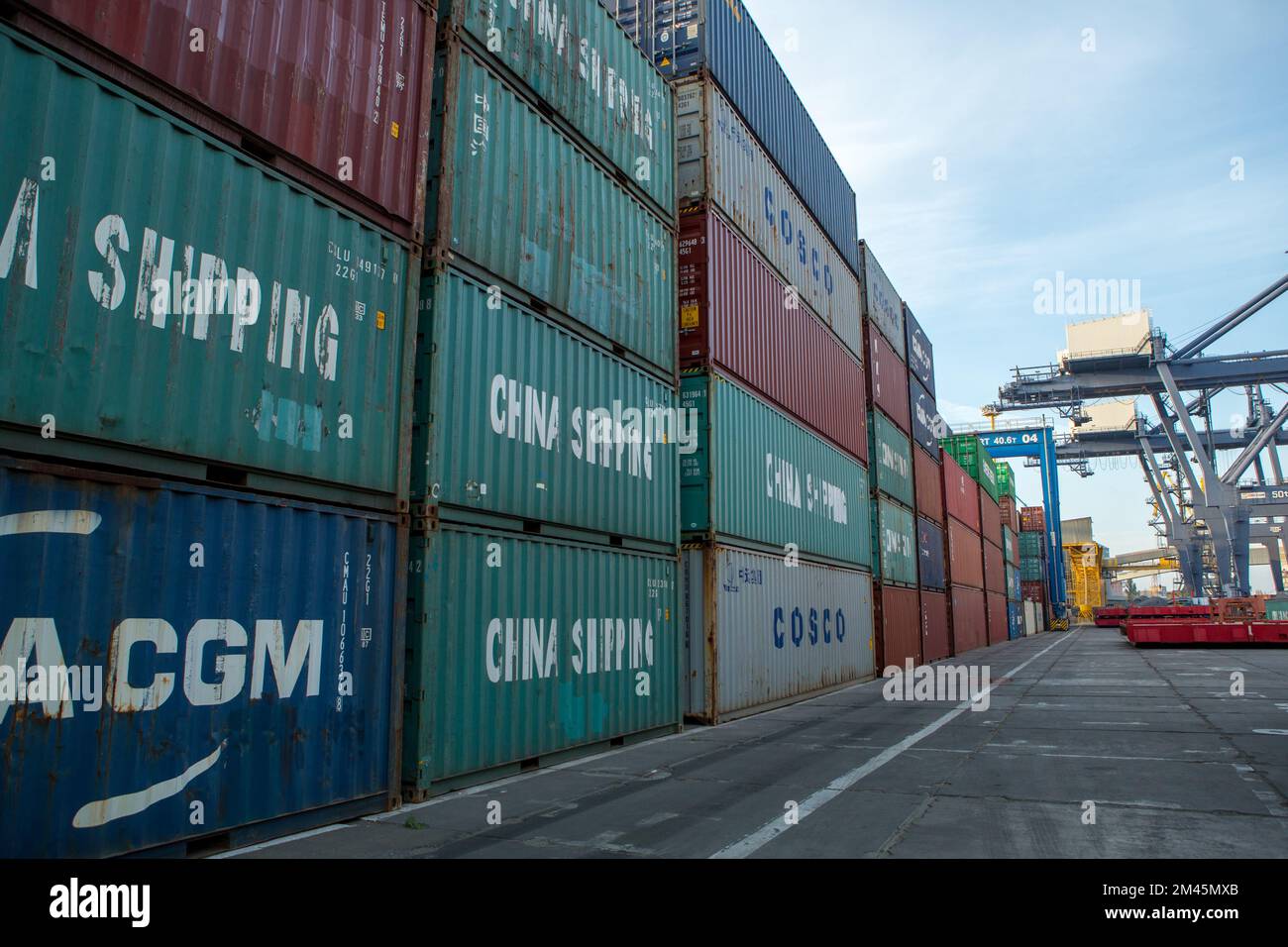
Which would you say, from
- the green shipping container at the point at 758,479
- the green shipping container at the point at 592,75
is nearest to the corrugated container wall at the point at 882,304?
the green shipping container at the point at 758,479

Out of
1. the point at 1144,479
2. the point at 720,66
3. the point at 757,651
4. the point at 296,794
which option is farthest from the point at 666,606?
the point at 1144,479

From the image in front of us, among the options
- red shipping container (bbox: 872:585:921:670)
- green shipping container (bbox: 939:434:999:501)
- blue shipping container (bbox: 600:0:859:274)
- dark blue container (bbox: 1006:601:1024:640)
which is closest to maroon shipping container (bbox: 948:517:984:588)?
green shipping container (bbox: 939:434:999:501)

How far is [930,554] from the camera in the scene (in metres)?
30.8

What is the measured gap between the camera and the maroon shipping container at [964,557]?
34.5 meters

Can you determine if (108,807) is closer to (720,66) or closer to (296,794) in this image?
(296,794)

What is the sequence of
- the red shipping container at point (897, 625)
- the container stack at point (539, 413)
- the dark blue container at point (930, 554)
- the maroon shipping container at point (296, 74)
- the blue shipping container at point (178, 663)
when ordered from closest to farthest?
1. the blue shipping container at point (178, 663)
2. the maroon shipping container at point (296, 74)
3. the container stack at point (539, 413)
4. the red shipping container at point (897, 625)
5. the dark blue container at point (930, 554)

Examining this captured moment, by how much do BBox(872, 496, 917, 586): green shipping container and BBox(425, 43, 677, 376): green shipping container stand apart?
12970mm

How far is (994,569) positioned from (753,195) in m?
38.2

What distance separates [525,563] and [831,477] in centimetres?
1234

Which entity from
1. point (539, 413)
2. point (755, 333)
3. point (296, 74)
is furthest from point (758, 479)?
point (296, 74)

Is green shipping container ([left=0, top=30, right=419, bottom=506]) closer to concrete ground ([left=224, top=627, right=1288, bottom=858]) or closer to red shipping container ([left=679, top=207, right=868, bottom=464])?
concrete ground ([left=224, top=627, right=1288, bottom=858])

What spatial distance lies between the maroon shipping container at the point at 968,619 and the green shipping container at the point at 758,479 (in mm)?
15138

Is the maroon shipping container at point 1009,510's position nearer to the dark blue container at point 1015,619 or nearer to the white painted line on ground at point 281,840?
the dark blue container at point 1015,619

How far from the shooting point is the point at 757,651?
49.5 feet
